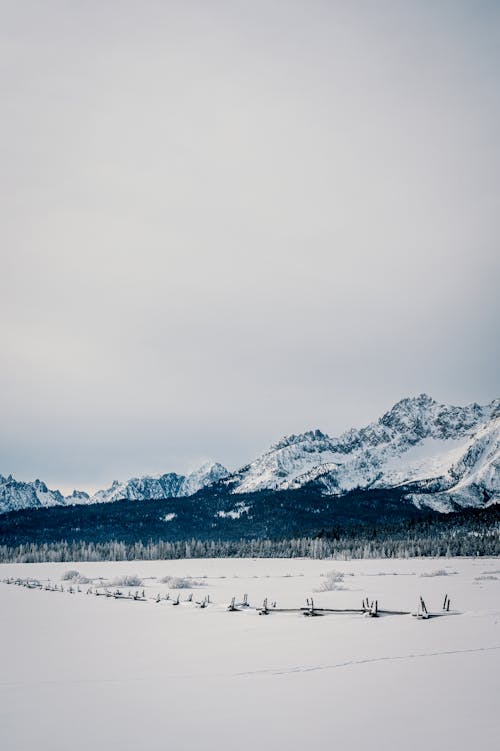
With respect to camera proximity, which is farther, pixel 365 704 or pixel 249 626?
pixel 249 626

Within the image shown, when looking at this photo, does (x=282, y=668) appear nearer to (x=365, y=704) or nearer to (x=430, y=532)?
(x=365, y=704)

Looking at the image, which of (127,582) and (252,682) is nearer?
→ (252,682)

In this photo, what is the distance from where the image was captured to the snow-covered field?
10195mm

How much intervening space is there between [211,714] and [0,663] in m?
9.92

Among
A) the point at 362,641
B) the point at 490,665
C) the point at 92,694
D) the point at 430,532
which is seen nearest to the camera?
the point at 92,694

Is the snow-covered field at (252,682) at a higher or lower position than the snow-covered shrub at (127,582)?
higher

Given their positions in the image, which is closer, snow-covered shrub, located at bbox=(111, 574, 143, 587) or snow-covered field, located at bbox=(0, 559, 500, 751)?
snow-covered field, located at bbox=(0, 559, 500, 751)

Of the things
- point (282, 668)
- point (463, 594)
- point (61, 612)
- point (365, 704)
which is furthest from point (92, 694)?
point (463, 594)

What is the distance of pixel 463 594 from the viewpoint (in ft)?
128

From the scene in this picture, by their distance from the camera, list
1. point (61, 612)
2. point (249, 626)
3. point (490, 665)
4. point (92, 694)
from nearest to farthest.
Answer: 1. point (92, 694)
2. point (490, 665)
3. point (249, 626)
4. point (61, 612)

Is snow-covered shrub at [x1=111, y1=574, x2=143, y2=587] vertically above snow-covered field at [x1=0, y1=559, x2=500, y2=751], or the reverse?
snow-covered field at [x1=0, y1=559, x2=500, y2=751]

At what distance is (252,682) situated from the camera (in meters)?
14.4

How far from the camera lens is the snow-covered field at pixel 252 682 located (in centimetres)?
1020

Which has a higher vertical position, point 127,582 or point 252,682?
point 252,682
